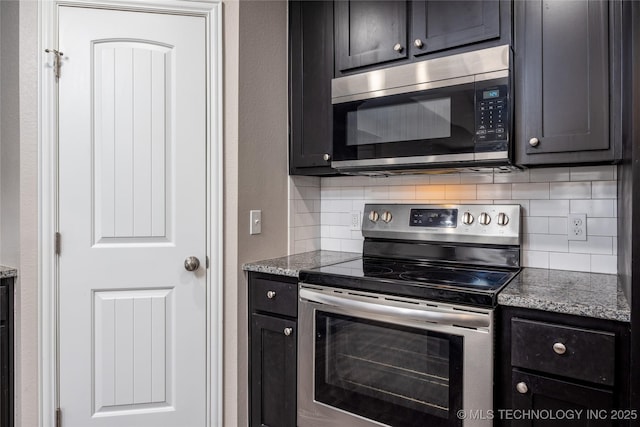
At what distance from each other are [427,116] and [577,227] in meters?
0.80

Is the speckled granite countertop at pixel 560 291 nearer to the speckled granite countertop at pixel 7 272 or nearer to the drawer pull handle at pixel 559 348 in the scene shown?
the drawer pull handle at pixel 559 348

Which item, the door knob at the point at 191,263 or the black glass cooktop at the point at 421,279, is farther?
the door knob at the point at 191,263

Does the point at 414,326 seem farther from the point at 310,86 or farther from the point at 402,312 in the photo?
the point at 310,86

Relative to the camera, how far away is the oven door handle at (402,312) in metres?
1.38

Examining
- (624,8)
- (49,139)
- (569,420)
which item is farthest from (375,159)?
(49,139)

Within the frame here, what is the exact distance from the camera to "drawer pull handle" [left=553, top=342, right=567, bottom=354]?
1249 mm

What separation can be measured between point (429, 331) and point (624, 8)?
4.14ft

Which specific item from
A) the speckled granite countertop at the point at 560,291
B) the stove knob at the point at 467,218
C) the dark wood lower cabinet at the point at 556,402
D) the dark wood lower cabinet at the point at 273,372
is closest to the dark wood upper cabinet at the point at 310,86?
the speckled granite countertop at the point at 560,291

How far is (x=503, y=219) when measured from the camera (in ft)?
6.12

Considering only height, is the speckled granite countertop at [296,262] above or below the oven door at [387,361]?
above

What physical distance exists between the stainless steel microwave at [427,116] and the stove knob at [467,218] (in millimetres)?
302

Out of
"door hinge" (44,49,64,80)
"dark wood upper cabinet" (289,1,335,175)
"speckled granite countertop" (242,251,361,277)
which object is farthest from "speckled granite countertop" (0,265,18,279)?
"dark wood upper cabinet" (289,1,335,175)

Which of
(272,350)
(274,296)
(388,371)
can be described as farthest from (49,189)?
(388,371)

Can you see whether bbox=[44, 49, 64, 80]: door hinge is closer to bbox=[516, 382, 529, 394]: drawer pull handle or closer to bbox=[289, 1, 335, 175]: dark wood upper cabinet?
bbox=[289, 1, 335, 175]: dark wood upper cabinet
